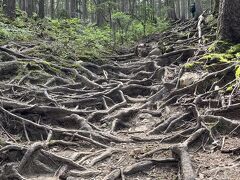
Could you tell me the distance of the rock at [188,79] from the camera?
9.32 meters

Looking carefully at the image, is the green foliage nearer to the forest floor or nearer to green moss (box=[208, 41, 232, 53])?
the forest floor

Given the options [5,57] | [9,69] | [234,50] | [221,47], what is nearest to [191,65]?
[221,47]

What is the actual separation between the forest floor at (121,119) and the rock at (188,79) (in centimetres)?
3

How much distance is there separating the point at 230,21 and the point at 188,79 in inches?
80.1

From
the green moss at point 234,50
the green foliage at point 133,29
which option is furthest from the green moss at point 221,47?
the green foliage at point 133,29

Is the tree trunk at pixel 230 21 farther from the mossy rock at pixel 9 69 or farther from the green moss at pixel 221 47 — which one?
the mossy rock at pixel 9 69

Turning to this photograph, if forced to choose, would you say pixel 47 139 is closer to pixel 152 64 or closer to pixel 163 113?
pixel 163 113

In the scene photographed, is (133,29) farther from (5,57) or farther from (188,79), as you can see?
(188,79)

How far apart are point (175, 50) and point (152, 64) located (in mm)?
1165

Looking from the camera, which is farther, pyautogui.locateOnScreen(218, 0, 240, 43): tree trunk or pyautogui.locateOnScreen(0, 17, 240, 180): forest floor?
pyautogui.locateOnScreen(218, 0, 240, 43): tree trunk

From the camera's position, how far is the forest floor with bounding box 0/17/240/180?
6.26m

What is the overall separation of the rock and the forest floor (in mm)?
26

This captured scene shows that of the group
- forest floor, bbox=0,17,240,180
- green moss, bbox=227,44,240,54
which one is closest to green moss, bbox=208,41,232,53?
forest floor, bbox=0,17,240,180

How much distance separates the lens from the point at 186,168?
18.3 feet
